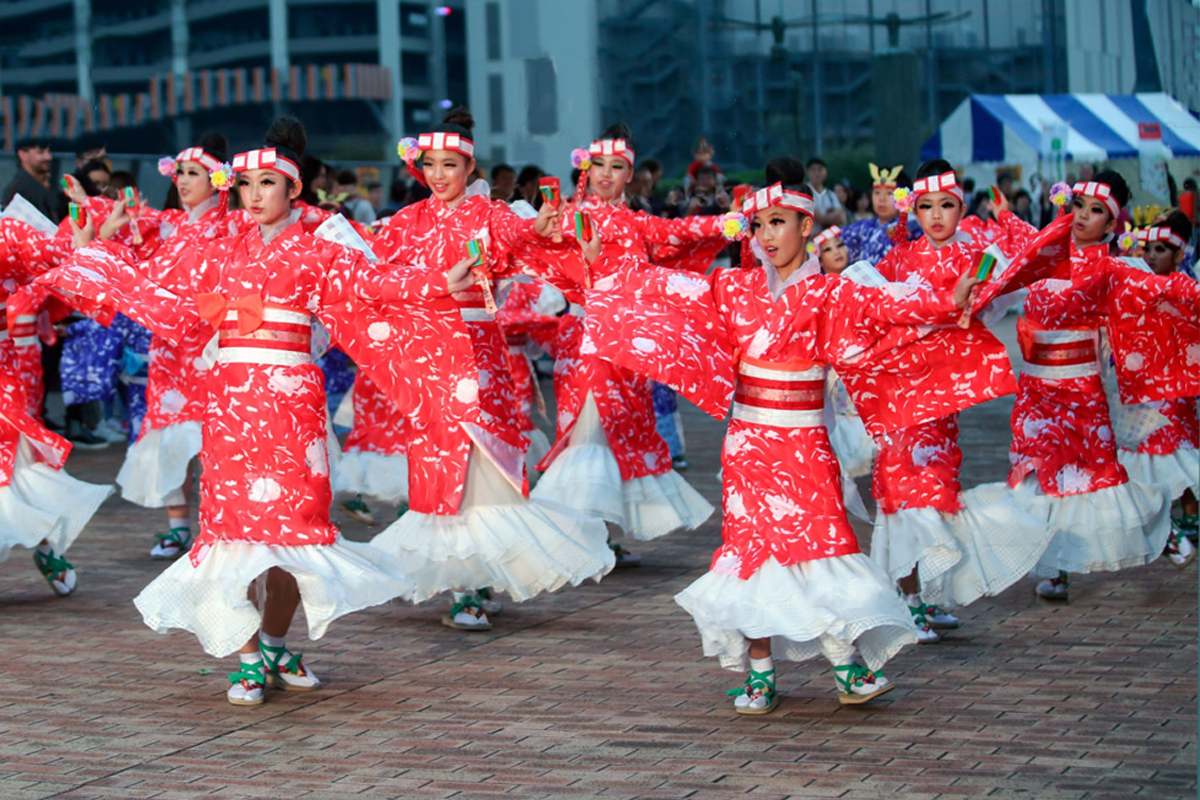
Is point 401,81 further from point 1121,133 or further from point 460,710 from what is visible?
point 460,710

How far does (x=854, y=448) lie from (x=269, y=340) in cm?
410

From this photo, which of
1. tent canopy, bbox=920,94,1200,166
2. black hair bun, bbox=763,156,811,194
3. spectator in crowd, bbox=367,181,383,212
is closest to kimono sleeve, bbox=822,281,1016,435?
black hair bun, bbox=763,156,811,194

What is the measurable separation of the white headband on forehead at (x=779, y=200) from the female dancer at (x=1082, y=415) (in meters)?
1.66

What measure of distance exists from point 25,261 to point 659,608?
2771mm

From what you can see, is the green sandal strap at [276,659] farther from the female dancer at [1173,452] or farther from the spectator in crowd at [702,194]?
Result: the spectator in crowd at [702,194]

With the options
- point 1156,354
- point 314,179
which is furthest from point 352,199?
point 1156,354

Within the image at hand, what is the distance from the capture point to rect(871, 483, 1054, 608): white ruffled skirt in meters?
5.21

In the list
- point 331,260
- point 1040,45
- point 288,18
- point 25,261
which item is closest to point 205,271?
point 331,260

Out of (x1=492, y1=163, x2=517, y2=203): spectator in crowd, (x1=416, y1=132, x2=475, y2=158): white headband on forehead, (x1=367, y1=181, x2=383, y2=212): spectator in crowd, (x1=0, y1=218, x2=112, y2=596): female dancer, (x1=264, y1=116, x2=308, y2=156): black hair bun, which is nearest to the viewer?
(x1=264, y1=116, x2=308, y2=156): black hair bun

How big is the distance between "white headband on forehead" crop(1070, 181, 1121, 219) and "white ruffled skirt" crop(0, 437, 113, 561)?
398 centimetres

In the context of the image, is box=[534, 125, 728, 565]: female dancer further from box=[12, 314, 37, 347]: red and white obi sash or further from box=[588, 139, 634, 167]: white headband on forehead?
box=[12, 314, 37, 347]: red and white obi sash

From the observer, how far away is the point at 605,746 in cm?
427

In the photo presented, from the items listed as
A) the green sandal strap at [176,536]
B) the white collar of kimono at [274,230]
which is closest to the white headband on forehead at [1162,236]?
the white collar of kimono at [274,230]

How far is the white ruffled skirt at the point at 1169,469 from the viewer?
673cm
